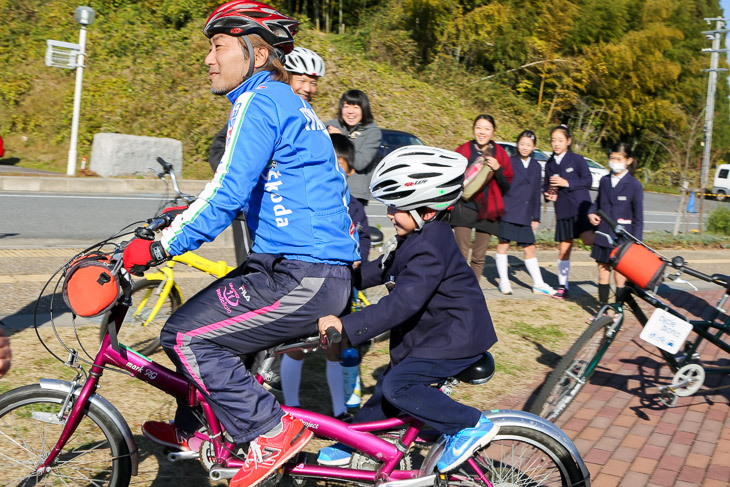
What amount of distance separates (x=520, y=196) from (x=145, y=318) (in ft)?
15.4

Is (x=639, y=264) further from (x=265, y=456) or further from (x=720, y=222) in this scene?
(x=720, y=222)

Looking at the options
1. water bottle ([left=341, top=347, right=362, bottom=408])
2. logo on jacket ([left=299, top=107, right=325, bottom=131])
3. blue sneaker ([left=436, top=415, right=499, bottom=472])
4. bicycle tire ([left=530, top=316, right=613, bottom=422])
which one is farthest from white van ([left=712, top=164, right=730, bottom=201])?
logo on jacket ([left=299, top=107, right=325, bottom=131])

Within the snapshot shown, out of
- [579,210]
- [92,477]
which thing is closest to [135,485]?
[92,477]

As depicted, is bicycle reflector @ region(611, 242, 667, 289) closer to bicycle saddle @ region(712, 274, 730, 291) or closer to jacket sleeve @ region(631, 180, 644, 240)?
bicycle saddle @ region(712, 274, 730, 291)

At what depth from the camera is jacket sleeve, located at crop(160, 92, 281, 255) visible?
281cm

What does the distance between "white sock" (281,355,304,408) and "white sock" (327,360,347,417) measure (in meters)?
0.19

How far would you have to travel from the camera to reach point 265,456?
3.08m

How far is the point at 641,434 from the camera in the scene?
4875mm

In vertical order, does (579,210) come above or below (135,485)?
above

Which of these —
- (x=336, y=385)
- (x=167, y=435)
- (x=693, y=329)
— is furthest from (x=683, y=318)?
(x=167, y=435)

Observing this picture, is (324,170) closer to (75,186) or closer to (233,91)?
(233,91)

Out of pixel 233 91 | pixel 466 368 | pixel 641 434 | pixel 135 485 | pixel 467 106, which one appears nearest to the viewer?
pixel 233 91

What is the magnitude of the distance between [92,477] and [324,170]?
1.67 m

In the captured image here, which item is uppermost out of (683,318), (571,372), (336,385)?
(683,318)
